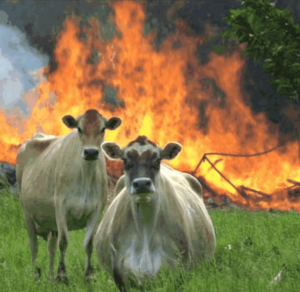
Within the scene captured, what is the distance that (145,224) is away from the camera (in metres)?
5.37

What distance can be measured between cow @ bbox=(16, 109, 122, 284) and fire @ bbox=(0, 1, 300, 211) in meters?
6.24

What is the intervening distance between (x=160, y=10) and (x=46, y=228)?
8676mm

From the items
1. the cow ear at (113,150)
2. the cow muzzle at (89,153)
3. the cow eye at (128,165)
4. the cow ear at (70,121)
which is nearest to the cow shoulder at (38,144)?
the cow ear at (70,121)

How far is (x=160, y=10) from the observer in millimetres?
15359

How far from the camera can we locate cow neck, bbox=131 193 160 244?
5.35m

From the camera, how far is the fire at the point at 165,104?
1448 cm

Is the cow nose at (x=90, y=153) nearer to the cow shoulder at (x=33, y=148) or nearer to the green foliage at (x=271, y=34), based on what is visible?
the cow shoulder at (x=33, y=148)

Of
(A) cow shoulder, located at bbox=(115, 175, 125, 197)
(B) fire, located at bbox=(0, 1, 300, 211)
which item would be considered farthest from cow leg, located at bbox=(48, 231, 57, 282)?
(B) fire, located at bbox=(0, 1, 300, 211)

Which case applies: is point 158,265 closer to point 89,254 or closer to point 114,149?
point 114,149

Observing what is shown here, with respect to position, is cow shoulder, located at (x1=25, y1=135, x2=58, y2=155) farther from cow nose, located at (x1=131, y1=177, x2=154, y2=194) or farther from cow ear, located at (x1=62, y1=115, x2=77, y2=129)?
cow nose, located at (x1=131, y1=177, x2=154, y2=194)

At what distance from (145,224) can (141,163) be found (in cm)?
59

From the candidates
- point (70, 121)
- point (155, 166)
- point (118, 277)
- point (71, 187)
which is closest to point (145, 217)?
point (155, 166)

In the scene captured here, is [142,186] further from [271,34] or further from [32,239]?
[271,34]

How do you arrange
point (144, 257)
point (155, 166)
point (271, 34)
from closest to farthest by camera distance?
1. point (144, 257)
2. point (155, 166)
3. point (271, 34)
